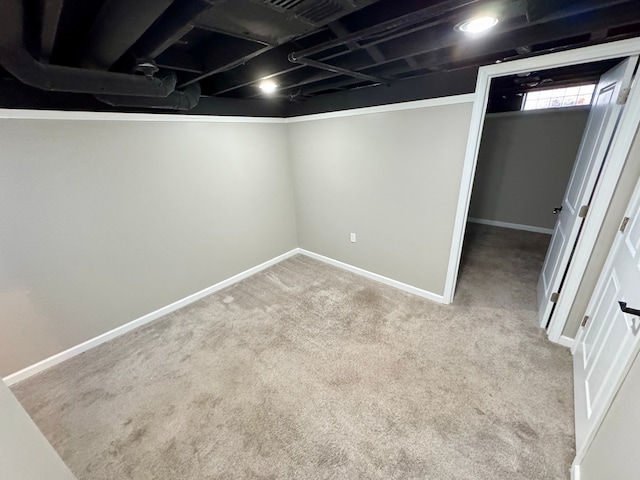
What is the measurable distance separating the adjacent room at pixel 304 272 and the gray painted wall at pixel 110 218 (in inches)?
0.7

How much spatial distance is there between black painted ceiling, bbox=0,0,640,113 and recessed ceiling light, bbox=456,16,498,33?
0.03 m

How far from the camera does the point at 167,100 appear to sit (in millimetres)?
2164

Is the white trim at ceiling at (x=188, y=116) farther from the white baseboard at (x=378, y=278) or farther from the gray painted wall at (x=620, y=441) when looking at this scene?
the gray painted wall at (x=620, y=441)

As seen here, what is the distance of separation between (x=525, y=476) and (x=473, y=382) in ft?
1.80

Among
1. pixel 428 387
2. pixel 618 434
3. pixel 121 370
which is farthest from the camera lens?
pixel 121 370

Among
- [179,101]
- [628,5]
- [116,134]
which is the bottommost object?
[116,134]

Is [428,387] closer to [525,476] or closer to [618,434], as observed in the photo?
[525,476]

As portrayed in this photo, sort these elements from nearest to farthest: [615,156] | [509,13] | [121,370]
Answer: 1. [509,13]
2. [615,156]
3. [121,370]

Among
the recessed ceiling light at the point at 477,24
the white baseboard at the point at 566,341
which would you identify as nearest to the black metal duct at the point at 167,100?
the recessed ceiling light at the point at 477,24

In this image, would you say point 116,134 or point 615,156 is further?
point 116,134

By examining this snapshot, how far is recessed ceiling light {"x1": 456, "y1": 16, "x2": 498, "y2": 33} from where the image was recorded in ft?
3.84

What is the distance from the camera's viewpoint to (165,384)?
6.42 ft

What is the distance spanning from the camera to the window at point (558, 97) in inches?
150

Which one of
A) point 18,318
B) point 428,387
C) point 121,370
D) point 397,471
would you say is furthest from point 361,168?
point 18,318
